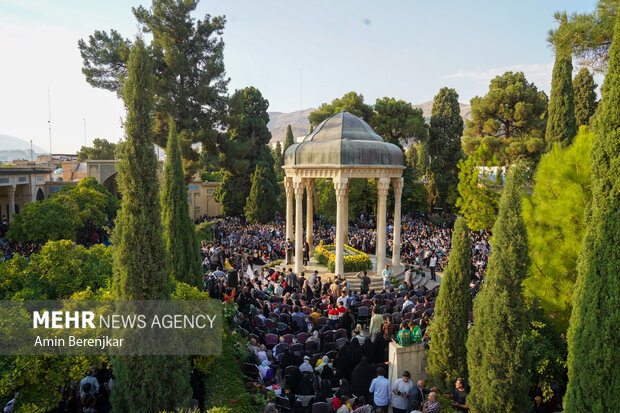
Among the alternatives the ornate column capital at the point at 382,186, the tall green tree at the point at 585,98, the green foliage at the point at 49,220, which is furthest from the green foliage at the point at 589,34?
the tall green tree at the point at 585,98

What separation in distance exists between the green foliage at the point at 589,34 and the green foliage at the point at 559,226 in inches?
116

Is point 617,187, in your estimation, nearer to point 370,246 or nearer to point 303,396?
point 303,396

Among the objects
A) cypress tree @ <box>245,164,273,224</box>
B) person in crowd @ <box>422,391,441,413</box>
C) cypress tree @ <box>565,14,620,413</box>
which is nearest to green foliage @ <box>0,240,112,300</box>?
person in crowd @ <box>422,391,441,413</box>

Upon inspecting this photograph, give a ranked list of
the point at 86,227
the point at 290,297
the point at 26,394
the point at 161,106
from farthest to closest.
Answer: the point at 86,227, the point at 161,106, the point at 290,297, the point at 26,394

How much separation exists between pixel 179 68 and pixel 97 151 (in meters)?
37.8

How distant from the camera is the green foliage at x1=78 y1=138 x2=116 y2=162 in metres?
55.2

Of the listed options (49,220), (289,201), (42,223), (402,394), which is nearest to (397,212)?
(289,201)

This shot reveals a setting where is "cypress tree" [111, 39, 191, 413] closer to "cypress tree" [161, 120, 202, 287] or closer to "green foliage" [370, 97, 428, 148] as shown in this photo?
"cypress tree" [161, 120, 202, 287]

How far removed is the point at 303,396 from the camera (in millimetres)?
7684

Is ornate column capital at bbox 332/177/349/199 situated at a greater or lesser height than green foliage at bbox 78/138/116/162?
lesser

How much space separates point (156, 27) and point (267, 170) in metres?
14.4

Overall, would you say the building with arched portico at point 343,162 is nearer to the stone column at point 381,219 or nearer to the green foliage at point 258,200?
the stone column at point 381,219

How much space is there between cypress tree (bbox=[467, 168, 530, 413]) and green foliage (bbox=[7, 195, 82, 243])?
67.7ft

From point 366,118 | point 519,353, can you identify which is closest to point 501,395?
point 519,353
